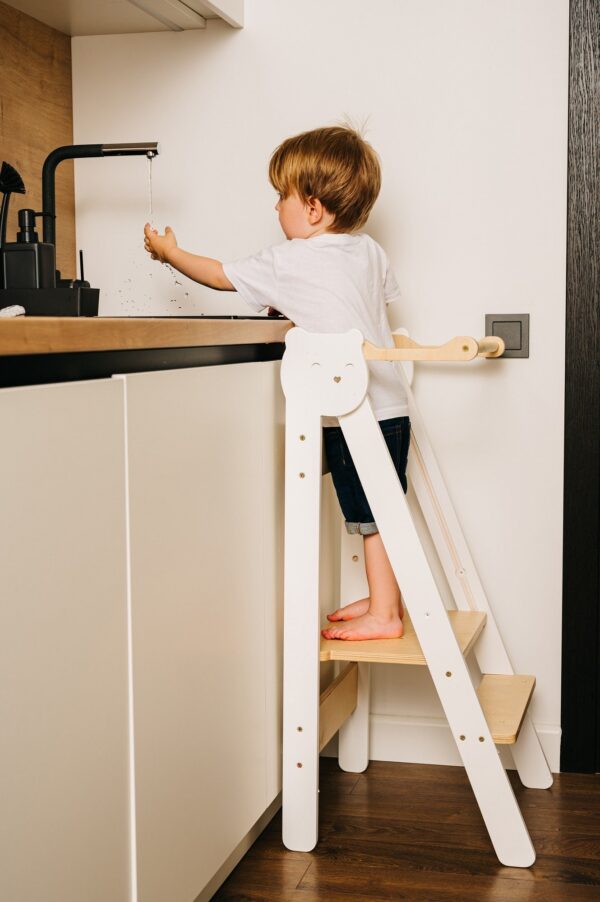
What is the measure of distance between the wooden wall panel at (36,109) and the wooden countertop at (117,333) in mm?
634

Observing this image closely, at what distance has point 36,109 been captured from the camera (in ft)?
6.23

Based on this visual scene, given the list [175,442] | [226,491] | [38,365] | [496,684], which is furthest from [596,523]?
[38,365]

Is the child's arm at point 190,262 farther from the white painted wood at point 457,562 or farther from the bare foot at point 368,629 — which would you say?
the bare foot at point 368,629

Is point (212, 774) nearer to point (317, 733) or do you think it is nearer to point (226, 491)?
point (317, 733)

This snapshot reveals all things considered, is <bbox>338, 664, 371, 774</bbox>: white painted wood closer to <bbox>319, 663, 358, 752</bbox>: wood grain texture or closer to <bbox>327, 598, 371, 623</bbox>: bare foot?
<bbox>319, 663, 358, 752</bbox>: wood grain texture

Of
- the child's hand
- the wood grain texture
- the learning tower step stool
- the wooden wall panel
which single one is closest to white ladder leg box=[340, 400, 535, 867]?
the learning tower step stool

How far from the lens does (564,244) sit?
1837mm

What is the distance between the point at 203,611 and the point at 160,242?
71 cm

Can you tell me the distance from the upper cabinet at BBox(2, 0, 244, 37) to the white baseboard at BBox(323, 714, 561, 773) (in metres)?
1.35

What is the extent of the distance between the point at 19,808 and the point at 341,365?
31.9 inches

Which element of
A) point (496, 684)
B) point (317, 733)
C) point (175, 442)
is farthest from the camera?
point (496, 684)

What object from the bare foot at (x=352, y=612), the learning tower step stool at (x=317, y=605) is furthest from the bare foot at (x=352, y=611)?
the learning tower step stool at (x=317, y=605)

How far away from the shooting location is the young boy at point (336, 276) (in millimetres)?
1614

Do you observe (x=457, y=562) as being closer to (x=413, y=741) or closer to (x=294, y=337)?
(x=413, y=741)
